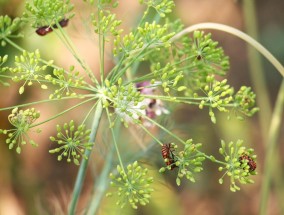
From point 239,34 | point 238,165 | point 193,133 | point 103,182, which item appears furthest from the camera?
point 193,133

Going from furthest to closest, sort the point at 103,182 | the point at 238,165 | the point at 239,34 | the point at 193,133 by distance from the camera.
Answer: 1. the point at 193,133
2. the point at 103,182
3. the point at 239,34
4. the point at 238,165

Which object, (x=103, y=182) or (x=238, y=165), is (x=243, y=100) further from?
(x=103, y=182)

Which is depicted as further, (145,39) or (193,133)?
(193,133)

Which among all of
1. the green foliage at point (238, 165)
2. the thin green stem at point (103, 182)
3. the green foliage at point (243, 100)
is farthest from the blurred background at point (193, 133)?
the green foliage at point (238, 165)

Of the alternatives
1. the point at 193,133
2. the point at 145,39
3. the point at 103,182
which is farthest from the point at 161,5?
the point at 193,133

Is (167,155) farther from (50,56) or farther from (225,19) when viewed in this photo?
(225,19)

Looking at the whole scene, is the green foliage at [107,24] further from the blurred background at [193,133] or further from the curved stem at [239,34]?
the blurred background at [193,133]

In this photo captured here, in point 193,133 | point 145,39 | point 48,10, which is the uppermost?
point 48,10

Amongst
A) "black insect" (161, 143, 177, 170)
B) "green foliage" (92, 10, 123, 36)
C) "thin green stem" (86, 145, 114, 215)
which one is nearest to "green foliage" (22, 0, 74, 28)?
"green foliage" (92, 10, 123, 36)
